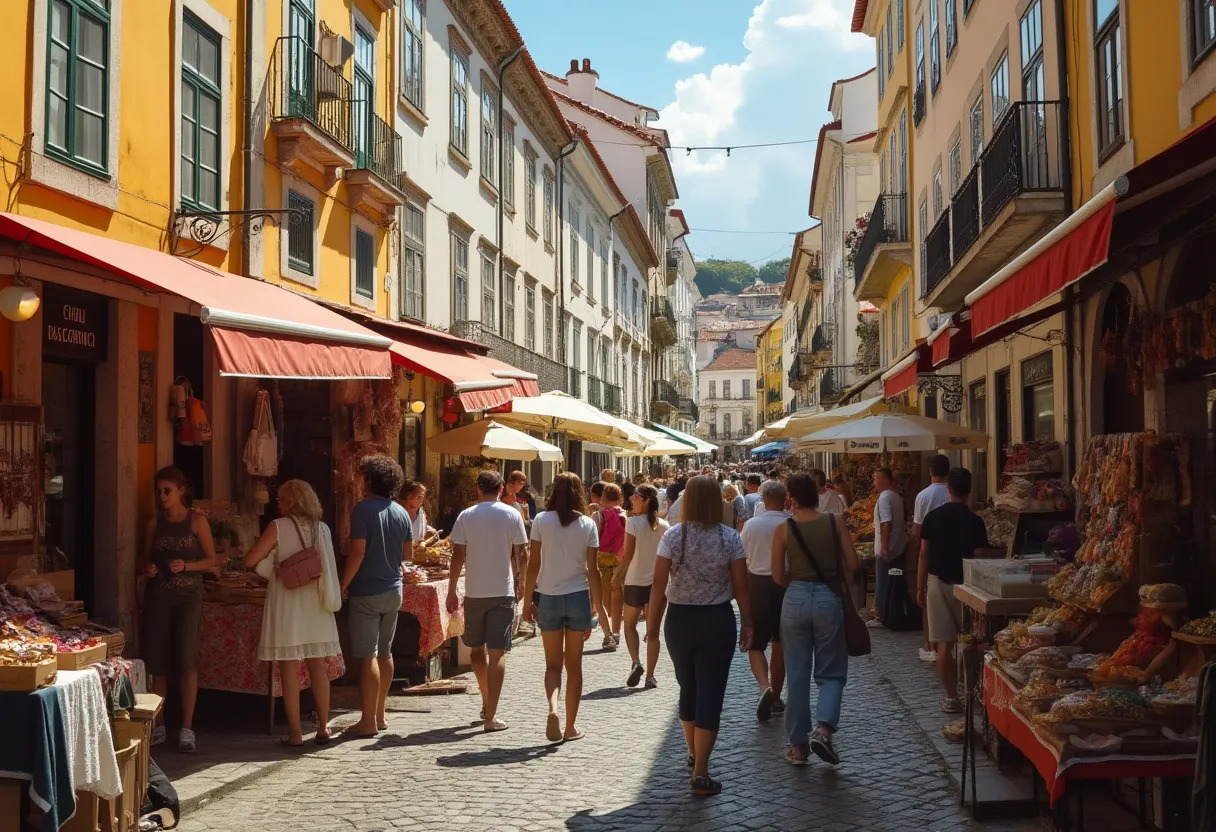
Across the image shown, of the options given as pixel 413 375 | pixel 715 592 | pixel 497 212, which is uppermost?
pixel 497 212

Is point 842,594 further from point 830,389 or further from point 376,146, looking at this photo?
point 830,389

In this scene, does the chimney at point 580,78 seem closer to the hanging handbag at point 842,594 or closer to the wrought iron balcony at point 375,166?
the wrought iron balcony at point 375,166

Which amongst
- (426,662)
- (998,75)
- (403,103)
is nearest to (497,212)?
(403,103)

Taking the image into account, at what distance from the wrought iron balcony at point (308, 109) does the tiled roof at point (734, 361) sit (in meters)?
114

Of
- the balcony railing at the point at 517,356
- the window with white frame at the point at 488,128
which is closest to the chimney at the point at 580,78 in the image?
the balcony railing at the point at 517,356

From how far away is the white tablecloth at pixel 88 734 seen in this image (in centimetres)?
590

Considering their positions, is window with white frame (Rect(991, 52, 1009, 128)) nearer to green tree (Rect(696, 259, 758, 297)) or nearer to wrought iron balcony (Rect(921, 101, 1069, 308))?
wrought iron balcony (Rect(921, 101, 1069, 308))

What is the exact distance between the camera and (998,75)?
1658 centimetres

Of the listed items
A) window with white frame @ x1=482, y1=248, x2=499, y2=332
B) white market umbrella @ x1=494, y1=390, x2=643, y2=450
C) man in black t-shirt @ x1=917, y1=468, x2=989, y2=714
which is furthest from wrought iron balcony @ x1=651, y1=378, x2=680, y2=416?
man in black t-shirt @ x1=917, y1=468, x2=989, y2=714

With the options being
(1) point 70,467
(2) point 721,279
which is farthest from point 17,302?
(2) point 721,279

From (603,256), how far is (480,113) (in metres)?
17.8

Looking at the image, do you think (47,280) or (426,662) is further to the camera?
(426,662)

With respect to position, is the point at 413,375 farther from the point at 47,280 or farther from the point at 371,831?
the point at 371,831

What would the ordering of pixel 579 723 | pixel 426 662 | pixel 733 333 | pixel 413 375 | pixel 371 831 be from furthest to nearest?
pixel 733 333, pixel 413 375, pixel 426 662, pixel 579 723, pixel 371 831
